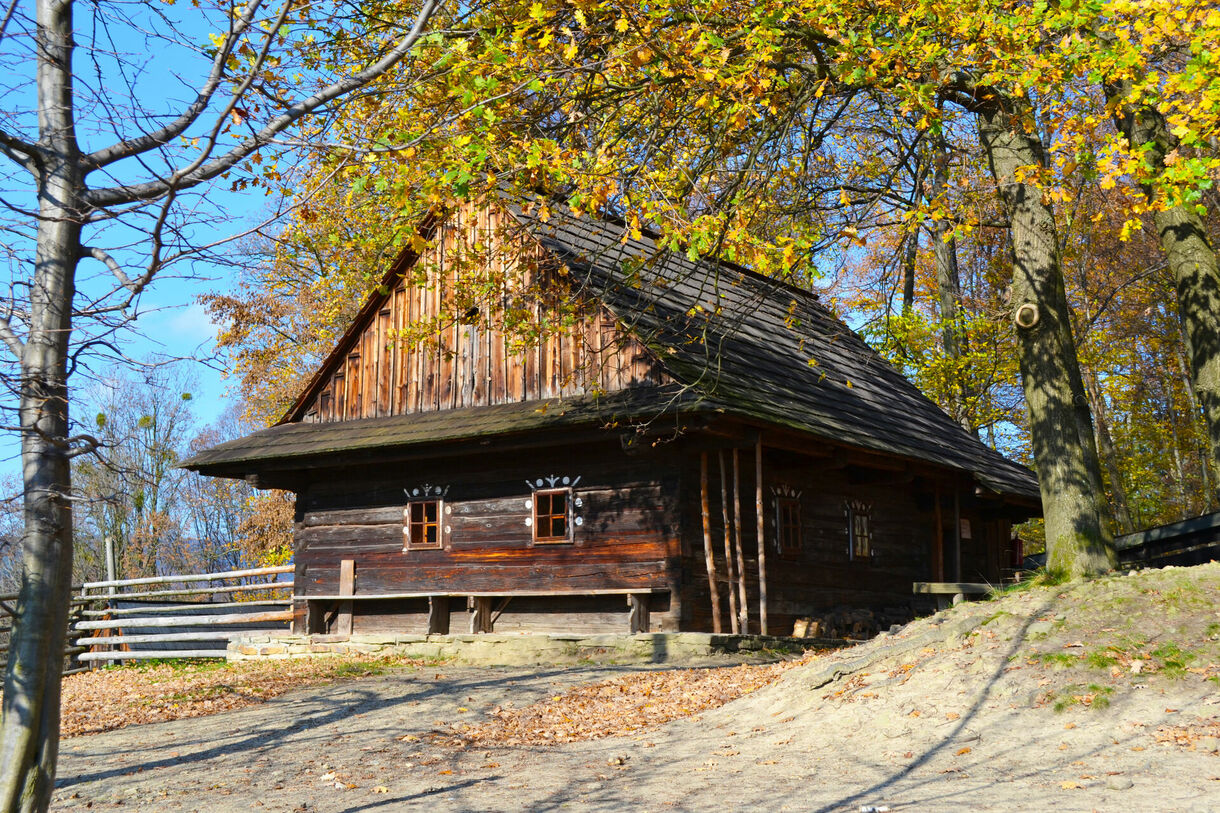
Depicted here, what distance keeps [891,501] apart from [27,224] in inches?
649

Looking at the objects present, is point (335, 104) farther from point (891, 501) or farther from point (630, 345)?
point (891, 501)

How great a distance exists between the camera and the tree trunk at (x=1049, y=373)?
1074 cm

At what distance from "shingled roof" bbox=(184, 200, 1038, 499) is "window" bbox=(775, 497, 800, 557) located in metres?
1.48

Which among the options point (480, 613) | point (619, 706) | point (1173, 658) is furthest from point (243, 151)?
point (480, 613)

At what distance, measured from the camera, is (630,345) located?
15.1m

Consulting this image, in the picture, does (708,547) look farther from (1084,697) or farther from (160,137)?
(160,137)

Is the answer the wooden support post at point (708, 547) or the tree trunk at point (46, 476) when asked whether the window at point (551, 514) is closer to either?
the wooden support post at point (708, 547)

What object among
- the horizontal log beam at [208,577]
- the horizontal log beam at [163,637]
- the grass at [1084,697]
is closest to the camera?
the grass at [1084,697]

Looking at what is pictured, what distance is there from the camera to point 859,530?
60.7ft

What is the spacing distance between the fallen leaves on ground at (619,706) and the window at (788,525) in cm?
413

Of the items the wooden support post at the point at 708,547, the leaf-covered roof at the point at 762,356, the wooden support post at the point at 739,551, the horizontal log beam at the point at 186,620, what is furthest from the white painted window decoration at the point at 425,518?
the wooden support post at the point at 739,551

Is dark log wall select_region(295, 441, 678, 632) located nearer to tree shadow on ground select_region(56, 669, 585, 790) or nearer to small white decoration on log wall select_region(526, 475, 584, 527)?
Result: small white decoration on log wall select_region(526, 475, 584, 527)

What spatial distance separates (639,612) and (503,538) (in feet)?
8.78

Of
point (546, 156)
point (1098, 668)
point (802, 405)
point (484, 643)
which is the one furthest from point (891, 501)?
point (546, 156)
